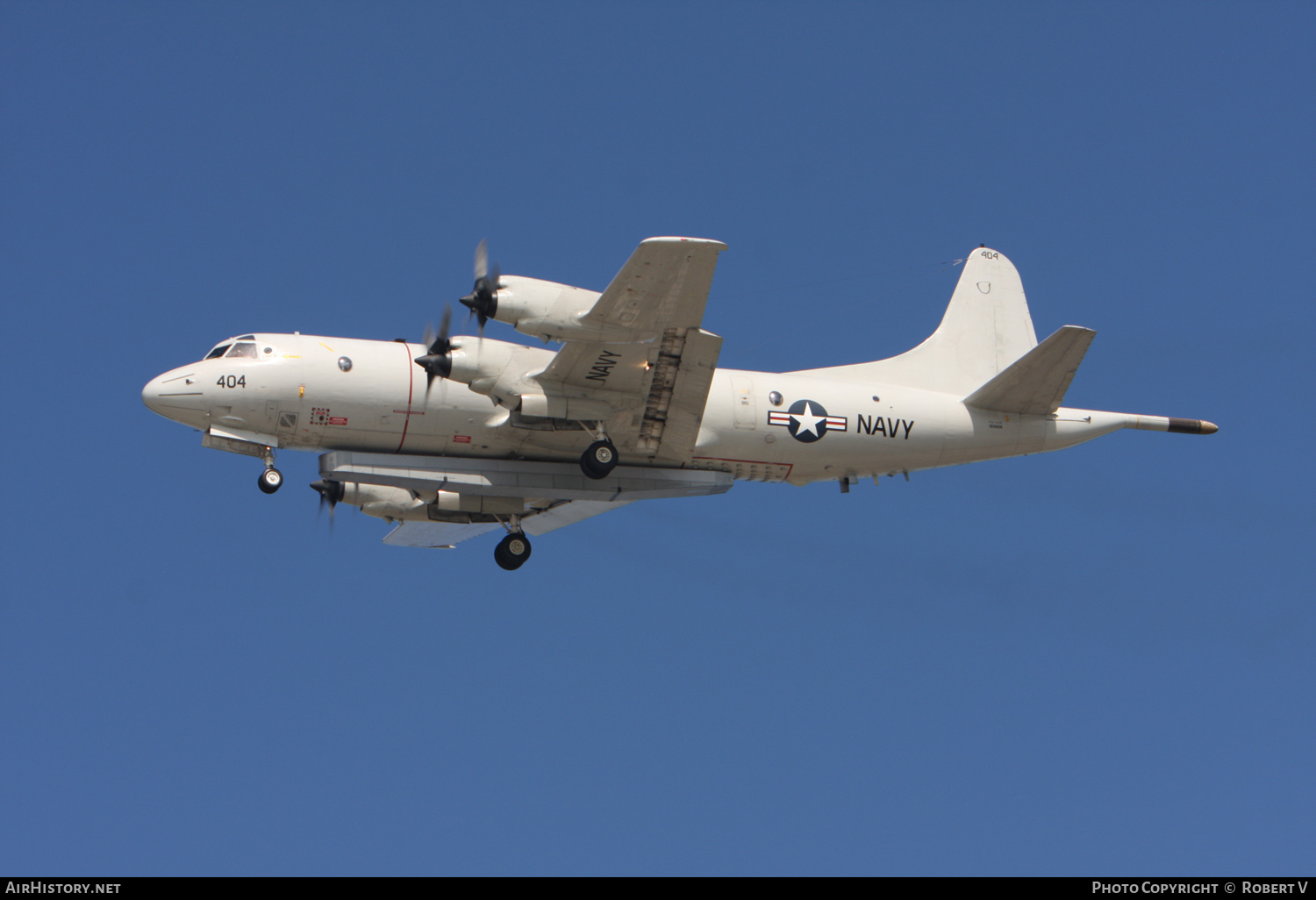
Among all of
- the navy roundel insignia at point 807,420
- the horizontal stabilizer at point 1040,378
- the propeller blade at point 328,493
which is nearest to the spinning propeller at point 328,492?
the propeller blade at point 328,493

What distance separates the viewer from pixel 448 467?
74.1 ft

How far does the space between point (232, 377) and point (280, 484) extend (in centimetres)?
181

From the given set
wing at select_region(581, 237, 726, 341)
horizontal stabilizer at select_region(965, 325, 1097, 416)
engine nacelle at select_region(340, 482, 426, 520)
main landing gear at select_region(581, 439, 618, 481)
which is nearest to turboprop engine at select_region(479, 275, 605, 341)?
wing at select_region(581, 237, 726, 341)

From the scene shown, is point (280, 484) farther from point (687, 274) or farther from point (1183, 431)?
point (1183, 431)


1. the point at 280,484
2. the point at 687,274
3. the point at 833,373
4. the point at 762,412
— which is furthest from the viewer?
the point at 833,373

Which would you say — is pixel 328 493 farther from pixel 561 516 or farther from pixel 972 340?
pixel 972 340

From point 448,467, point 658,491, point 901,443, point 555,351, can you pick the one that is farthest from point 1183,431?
point 448,467

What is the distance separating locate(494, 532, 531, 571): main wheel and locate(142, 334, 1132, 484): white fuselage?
6.59 ft

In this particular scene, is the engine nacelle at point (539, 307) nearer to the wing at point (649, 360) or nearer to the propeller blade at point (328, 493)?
the wing at point (649, 360)

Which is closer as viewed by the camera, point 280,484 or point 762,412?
point 280,484

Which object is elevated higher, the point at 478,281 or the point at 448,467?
the point at 478,281

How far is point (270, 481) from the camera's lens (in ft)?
70.5

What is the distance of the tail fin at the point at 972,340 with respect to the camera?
25.8 meters
